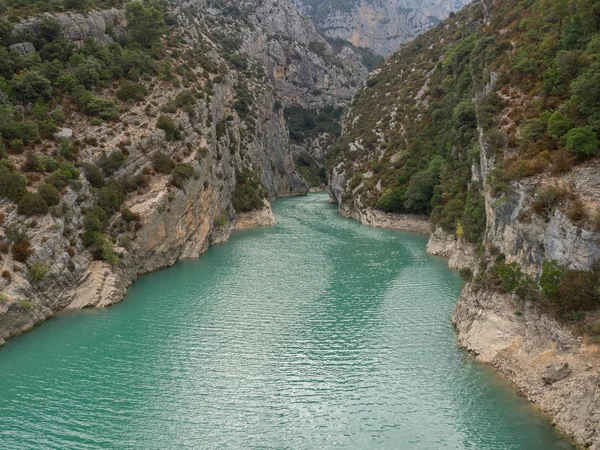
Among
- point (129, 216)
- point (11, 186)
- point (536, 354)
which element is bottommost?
point (536, 354)

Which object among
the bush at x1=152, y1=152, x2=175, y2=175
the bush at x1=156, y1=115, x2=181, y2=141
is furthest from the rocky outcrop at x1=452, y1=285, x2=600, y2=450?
the bush at x1=156, y1=115, x2=181, y2=141

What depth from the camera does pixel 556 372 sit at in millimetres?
19844

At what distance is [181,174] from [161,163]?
7.36 ft

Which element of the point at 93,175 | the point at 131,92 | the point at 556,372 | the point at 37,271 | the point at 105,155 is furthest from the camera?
the point at 131,92

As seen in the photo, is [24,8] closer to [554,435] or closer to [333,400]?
[333,400]

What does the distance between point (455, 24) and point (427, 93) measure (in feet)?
89.1

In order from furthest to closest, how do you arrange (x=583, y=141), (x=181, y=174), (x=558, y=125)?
(x=181, y=174) → (x=558, y=125) → (x=583, y=141)

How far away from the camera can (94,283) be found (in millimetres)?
35375

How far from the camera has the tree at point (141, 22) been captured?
64.1 m

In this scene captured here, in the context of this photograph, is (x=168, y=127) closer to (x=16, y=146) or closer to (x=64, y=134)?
(x=64, y=134)

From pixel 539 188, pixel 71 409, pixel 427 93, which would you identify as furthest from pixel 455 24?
pixel 71 409

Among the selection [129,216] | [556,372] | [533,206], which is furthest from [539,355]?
[129,216]

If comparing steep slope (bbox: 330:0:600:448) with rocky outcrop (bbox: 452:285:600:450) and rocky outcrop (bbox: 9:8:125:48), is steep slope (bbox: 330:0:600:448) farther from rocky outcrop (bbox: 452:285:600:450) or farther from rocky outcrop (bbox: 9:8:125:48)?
rocky outcrop (bbox: 9:8:125:48)

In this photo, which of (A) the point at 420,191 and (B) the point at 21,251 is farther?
(A) the point at 420,191
